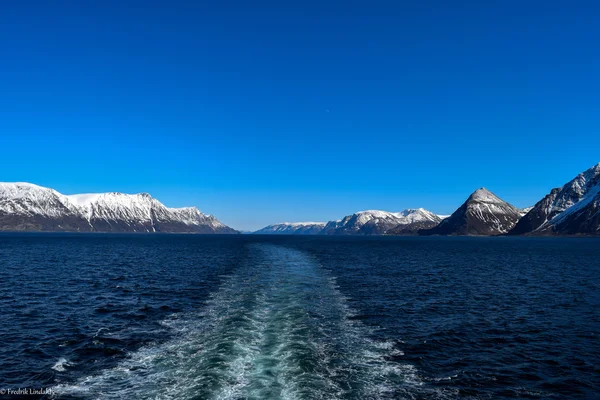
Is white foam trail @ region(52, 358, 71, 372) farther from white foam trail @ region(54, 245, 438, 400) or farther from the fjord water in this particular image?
white foam trail @ region(54, 245, 438, 400)

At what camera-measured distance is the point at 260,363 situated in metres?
22.6

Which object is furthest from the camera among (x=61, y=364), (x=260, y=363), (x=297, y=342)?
(x=297, y=342)

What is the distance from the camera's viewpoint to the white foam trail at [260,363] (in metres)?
18.9

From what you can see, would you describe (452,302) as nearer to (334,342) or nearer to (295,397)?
(334,342)

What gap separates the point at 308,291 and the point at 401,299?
11.8 m

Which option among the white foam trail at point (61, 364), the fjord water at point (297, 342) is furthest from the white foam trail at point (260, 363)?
the white foam trail at point (61, 364)

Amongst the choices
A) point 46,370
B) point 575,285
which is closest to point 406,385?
point 46,370

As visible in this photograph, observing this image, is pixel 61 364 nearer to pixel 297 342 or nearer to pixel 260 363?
pixel 260 363

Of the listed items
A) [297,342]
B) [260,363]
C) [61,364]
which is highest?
[297,342]

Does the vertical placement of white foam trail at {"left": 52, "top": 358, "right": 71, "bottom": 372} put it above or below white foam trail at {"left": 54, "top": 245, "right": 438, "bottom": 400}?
below

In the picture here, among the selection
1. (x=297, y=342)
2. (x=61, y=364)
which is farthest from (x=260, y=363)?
(x=61, y=364)

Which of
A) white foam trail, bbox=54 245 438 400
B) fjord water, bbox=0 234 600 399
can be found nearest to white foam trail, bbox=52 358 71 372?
fjord water, bbox=0 234 600 399

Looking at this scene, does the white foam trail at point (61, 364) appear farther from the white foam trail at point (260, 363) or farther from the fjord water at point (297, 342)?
the white foam trail at point (260, 363)

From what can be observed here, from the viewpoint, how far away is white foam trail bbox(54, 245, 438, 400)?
18859 millimetres
